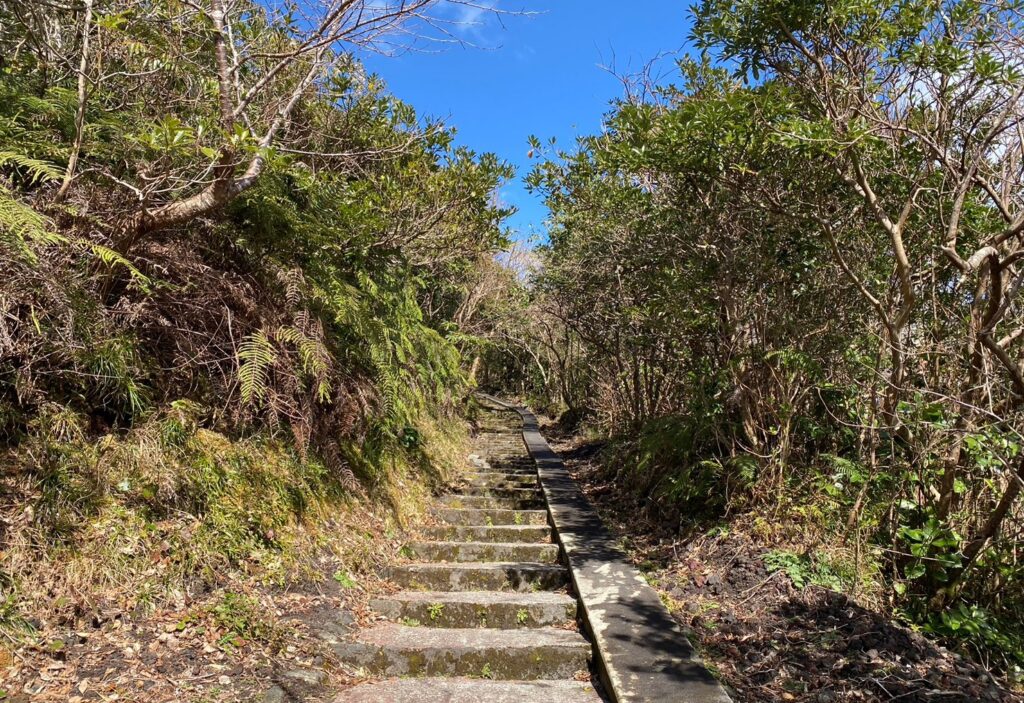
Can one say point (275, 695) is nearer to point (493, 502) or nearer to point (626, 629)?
point (626, 629)

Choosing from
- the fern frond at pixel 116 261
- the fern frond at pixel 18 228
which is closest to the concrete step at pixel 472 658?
the fern frond at pixel 116 261

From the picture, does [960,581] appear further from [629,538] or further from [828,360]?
[629,538]

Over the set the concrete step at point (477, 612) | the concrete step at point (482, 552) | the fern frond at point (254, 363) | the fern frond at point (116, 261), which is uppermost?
the fern frond at point (116, 261)

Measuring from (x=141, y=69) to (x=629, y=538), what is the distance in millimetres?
6347

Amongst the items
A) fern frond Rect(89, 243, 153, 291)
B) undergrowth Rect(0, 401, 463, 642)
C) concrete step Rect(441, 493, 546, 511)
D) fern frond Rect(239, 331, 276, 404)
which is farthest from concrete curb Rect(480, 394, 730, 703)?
fern frond Rect(89, 243, 153, 291)

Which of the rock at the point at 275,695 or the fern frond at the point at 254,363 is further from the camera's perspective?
the fern frond at the point at 254,363

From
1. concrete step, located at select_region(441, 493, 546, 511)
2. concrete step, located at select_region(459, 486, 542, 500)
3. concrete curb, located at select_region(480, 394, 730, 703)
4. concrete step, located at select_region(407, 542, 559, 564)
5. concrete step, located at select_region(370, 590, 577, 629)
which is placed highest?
concrete step, located at select_region(459, 486, 542, 500)

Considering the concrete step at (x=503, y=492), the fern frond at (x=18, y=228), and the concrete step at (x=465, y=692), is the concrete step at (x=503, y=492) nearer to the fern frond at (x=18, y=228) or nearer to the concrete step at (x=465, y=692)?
the concrete step at (x=465, y=692)

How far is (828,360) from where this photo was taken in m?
5.71

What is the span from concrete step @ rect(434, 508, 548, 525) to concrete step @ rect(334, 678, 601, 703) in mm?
3115

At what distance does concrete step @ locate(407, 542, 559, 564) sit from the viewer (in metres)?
6.20

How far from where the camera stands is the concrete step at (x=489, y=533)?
266 inches

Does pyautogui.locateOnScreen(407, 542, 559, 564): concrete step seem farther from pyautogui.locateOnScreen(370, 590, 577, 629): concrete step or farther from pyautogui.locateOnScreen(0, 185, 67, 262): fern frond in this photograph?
pyautogui.locateOnScreen(0, 185, 67, 262): fern frond

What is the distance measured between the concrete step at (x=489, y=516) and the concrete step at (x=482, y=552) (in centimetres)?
99
